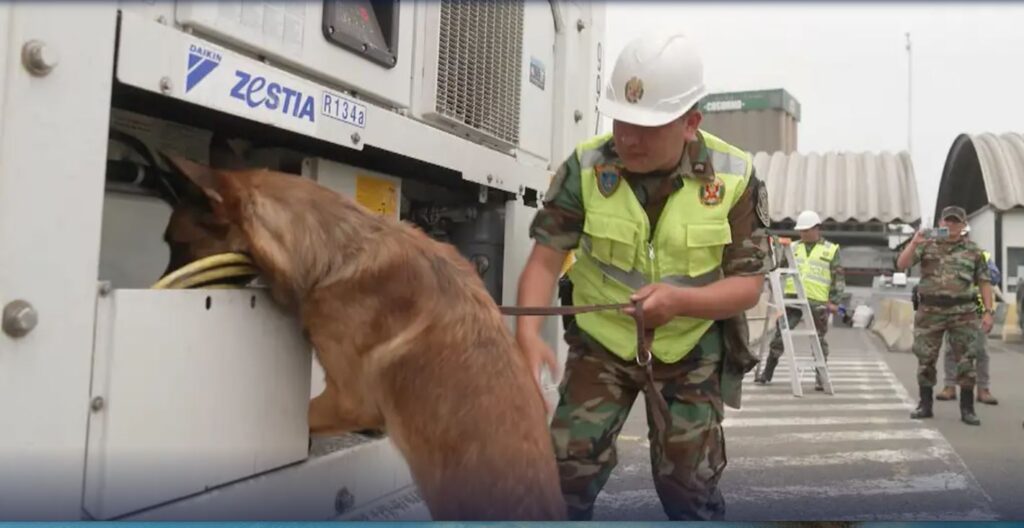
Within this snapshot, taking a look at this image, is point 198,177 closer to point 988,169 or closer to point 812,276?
point 988,169

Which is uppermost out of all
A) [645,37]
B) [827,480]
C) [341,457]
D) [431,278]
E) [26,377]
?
[645,37]

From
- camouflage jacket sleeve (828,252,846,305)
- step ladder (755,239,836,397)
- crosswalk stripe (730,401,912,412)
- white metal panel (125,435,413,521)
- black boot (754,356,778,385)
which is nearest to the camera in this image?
white metal panel (125,435,413,521)

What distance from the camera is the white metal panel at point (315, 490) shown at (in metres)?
1.26

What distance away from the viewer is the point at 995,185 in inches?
60.3

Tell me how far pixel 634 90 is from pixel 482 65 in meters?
0.53

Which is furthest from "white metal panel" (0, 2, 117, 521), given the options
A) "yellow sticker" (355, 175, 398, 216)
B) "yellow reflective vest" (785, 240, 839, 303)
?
"yellow reflective vest" (785, 240, 839, 303)

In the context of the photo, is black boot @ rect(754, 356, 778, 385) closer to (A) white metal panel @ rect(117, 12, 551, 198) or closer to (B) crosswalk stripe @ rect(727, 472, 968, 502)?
(B) crosswalk stripe @ rect(727, 472, 968, 502)

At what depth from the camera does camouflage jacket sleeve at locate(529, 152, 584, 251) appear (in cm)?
196

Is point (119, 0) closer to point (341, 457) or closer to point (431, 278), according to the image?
point (431, 278)

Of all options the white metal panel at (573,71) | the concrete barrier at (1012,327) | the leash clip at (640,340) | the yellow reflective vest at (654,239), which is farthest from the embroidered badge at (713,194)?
the concrete barrier at (1012,327)

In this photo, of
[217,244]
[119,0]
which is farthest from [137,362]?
[119,0]

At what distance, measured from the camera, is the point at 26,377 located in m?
1.00

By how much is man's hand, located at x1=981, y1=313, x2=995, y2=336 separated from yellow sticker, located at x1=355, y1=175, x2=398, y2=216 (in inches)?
175

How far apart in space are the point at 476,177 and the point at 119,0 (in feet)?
3.57
